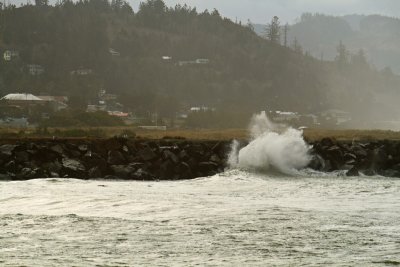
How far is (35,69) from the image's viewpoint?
445ft

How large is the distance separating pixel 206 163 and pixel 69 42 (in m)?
130

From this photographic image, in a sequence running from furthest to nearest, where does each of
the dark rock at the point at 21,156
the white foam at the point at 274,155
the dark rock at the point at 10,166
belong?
the white foam at the point at 274,155, the dark rock at the point at 21,156, the dark rock at the point at 10,166

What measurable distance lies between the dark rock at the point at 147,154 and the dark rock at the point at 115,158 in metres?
0.87

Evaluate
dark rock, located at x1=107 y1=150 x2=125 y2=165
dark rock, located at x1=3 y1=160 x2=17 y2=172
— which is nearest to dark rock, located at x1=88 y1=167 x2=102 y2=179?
dark rock, located at x1=107 y1=150 x2=125 y2=165

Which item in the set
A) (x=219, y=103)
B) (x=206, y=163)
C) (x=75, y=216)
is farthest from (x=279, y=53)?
(x=75, y=216)

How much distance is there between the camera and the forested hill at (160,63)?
12915 cm

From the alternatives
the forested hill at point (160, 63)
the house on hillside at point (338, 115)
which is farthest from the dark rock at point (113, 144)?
the house on hillside at point (338, 115)

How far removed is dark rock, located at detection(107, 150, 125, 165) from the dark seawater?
481cm

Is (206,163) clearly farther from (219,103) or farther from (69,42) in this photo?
(69,42)

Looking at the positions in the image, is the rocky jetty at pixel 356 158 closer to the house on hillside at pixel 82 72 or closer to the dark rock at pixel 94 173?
the dark rock at pixel 94 173

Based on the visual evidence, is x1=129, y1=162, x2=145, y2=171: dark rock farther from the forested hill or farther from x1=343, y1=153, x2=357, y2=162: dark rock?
the forested hill

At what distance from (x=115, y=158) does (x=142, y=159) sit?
3.87ft

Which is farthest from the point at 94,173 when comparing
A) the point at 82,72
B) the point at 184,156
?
the point at 82,72

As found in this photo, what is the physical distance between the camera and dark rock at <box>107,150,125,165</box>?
27.6 m
